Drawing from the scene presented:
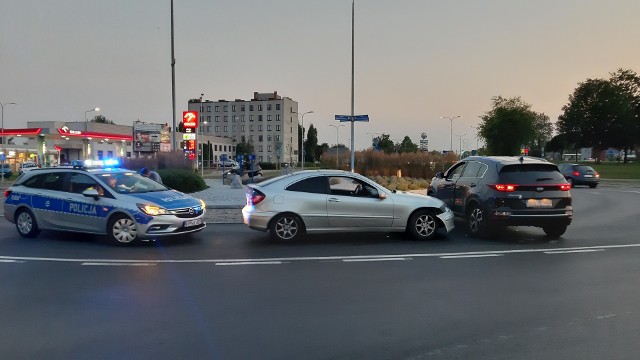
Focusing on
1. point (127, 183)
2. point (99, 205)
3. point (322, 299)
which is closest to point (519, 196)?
point (322, 299)

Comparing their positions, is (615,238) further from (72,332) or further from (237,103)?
(237,103)

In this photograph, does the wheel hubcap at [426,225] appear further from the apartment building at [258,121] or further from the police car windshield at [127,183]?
the apartment building at [258,121]

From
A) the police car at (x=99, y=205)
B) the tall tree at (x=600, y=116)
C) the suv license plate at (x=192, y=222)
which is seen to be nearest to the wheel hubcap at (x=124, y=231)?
the police car at (x=99, y=205)

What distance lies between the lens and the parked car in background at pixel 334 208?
10.6 m

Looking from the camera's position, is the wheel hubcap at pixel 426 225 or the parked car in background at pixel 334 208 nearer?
the parked car in background at pixel 334 208

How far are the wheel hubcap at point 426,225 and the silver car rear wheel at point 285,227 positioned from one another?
2.59 m

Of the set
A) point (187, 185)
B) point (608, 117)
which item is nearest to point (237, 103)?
point (608, 117)

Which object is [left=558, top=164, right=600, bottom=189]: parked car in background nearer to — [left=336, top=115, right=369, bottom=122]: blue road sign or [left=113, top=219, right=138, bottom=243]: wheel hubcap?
[left=336, top=115, right=369, bottom=122]: blue road sign

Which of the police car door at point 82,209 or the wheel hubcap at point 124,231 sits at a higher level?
the police car door at point 82,209

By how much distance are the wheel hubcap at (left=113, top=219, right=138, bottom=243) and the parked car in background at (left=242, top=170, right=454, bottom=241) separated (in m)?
2.25

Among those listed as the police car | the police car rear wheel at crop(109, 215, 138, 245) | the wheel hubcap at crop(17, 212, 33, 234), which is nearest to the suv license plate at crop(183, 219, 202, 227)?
the police car

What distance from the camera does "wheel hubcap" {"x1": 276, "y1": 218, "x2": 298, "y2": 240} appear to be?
1060cm

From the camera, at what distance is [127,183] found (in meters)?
11.1

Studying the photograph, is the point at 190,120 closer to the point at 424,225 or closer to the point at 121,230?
the point at 121,230
